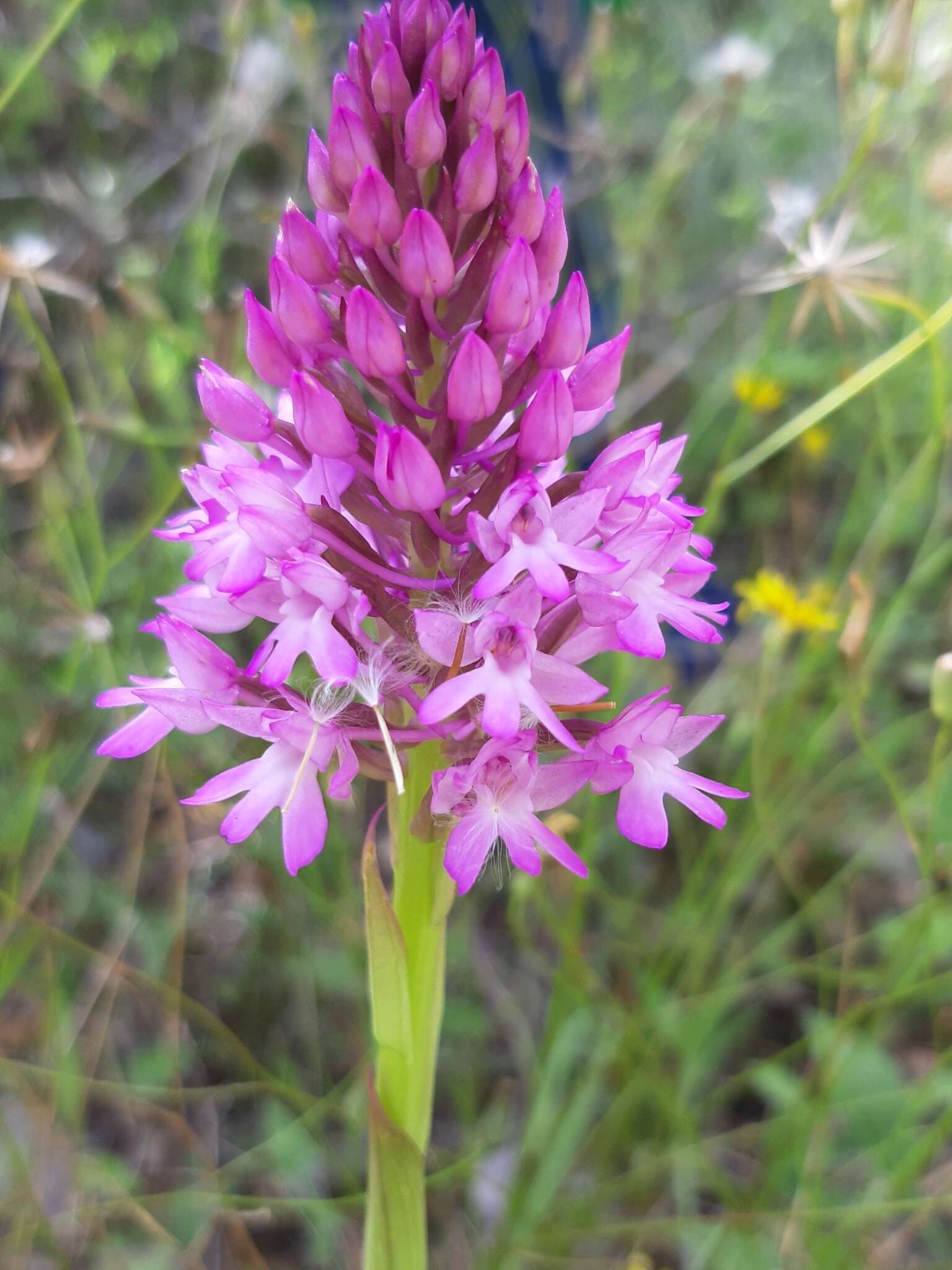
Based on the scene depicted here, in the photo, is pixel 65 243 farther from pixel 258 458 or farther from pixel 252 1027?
pixel 252 1027

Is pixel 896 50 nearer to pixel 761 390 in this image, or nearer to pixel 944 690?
pixel 761 390

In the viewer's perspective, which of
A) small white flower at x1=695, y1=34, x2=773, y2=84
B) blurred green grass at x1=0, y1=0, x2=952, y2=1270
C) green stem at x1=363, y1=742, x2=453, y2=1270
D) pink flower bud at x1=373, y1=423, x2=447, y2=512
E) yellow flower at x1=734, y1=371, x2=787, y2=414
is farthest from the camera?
small white flower at x1=695, y1=34, x2=773, y2=84

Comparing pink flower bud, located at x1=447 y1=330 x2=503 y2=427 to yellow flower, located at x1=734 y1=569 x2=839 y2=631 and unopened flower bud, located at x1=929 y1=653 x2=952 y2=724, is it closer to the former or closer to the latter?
unopened flower bud, located at x1=929 y1=653 x2=952 y2=724

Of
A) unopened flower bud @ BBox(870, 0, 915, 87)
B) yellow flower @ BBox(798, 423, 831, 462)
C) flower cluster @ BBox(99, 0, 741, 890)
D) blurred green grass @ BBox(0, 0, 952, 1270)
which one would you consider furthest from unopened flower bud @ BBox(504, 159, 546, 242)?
yellow flower @ BBox(798, 423, 831, 462)

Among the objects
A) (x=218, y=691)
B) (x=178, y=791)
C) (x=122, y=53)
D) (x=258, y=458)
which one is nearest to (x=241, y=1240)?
(x=178, y=791)

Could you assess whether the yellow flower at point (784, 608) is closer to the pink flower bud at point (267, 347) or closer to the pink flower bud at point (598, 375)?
the pink flower bud at point (598, 375)

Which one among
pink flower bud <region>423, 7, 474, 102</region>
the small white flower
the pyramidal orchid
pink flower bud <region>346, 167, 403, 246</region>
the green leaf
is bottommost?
the green leaf
